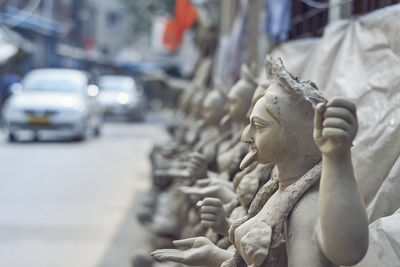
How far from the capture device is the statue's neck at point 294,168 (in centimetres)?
201

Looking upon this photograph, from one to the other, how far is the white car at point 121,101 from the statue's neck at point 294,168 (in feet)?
71.4

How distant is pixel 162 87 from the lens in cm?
839

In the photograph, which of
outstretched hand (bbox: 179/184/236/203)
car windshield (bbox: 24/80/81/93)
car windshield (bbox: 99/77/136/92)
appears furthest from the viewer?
car windshield (bbox: 99/77/136/92)

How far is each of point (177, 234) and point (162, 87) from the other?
11.4 ft

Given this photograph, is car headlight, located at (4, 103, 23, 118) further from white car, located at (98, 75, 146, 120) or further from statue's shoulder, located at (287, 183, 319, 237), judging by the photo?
statue's shoulder, located at (287, 183, 319, 237)

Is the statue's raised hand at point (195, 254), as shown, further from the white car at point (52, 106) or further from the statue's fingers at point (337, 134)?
the white car at point (52, 106)

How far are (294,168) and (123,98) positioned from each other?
22271 millimetres

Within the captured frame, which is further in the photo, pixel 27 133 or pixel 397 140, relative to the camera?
pixel 27 133

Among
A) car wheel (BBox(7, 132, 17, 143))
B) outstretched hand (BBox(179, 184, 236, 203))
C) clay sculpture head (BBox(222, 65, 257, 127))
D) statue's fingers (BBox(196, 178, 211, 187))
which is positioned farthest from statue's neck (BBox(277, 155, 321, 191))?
car wheel (BBox(7, 132, 17, 143))

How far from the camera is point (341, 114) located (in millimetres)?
1576

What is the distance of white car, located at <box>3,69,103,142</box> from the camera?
48.6 feet

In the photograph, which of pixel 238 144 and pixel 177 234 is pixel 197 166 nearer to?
pixel 238 144

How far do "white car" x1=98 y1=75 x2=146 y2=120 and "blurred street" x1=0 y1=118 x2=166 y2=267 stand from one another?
8970mm

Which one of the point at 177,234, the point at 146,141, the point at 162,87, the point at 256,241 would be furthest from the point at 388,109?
the point at 146,141
